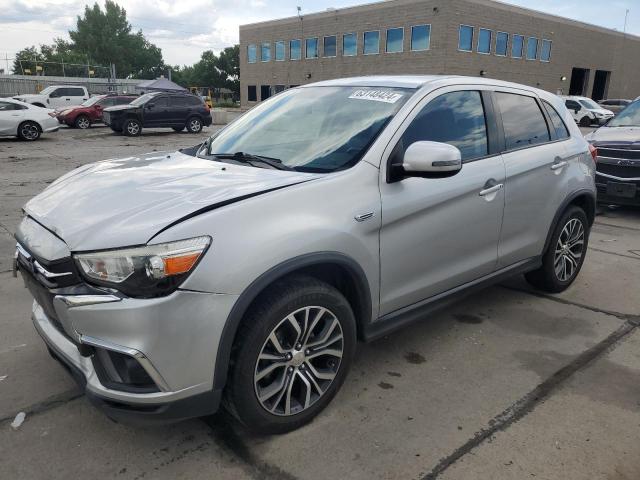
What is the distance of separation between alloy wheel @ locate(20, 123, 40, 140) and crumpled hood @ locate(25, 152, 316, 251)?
16.8 m

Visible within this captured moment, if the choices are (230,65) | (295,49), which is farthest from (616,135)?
(230,65)

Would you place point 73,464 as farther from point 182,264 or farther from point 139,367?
point 182,264

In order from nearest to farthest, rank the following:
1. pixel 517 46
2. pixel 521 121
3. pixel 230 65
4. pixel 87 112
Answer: pixel 521 121
pixel 87 112
pixel 517 46
pixel 230 65

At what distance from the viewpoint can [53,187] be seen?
3.03 metres

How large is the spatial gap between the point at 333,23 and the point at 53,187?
158 feet

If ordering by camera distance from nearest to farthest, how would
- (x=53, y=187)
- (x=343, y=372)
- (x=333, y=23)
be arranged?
(x=343, y=372), (x=53, y=187), (x=333, y=23)

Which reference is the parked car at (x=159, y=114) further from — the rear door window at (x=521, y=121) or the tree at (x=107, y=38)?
the tree at (x=107, y=38)

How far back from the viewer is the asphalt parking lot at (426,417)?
241cm

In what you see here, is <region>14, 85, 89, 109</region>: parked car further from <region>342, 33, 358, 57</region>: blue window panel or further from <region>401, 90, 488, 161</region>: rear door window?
<region>401, 90, 488, 161</region>: rear door window

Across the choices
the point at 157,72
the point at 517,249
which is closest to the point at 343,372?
the point at 517,249

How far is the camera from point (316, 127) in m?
3.24

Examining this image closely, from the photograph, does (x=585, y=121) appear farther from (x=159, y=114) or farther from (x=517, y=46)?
(x=159, y=114)

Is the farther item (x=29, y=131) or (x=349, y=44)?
(x=349, y=44)

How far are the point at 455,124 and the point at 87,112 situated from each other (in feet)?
73.1
